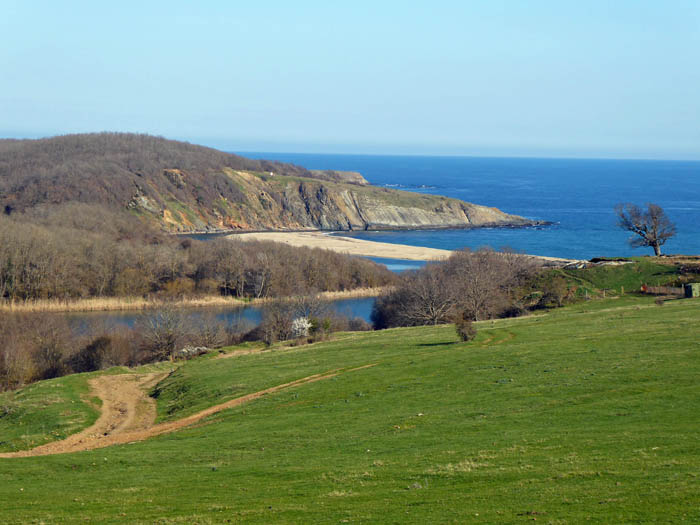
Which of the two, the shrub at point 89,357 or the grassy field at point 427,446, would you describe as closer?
the grassy field at point 427,446

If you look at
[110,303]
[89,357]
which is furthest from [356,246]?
[89,357]

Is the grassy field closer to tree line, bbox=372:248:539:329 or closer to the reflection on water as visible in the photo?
tree line, bbox=372:248:539:329

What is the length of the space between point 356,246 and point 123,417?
135 m

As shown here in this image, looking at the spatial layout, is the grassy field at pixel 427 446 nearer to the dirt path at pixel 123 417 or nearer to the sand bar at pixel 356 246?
the dirt path at pixel 123 417

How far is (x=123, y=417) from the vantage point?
108 ft

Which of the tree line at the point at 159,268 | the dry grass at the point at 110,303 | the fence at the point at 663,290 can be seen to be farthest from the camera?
the tree line at the point at 159,268

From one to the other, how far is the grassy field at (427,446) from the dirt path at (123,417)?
41.1 inches

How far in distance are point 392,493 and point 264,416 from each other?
11.8 meters

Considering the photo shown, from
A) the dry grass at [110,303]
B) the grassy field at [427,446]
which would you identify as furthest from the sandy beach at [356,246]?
the grassy field at [427,446]

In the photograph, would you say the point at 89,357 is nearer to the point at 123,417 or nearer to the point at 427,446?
the point at 123,417

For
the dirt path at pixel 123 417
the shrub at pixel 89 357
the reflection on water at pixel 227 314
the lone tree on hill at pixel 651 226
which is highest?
the lone tree on hill at pixel 651 226

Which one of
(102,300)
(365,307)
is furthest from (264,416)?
(102,300)

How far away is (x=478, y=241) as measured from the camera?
177m

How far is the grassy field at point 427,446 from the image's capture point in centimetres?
1429
